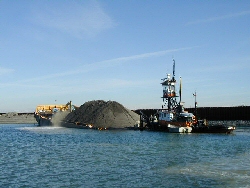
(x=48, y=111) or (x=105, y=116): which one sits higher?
(x=48, y=111)

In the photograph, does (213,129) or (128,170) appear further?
(213,129)

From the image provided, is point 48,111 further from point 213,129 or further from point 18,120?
point 213,129

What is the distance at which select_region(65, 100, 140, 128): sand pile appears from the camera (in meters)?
106

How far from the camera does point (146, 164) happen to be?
31828mm

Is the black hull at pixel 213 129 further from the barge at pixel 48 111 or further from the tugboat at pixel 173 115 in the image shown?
the barge at pixel 48 111

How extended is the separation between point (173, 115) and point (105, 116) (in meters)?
30.3

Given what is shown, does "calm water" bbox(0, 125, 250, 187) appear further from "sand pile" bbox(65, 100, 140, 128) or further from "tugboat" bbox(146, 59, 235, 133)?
"sand pile" bbox(65, 100, 140, 128)

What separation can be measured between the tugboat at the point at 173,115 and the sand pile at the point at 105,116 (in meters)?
21.5

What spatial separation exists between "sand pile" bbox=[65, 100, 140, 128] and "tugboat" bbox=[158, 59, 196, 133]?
70.6ft

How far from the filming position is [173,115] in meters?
83.0

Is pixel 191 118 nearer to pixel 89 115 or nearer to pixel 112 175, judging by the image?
pixel 89 115

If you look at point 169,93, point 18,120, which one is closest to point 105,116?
point 169,93

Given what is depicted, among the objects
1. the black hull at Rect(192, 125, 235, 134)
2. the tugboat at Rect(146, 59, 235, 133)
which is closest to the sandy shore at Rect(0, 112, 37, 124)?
the tugboat at Rect(146, 59, 235, 133)

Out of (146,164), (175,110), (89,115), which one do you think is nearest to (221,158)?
(146,164)
